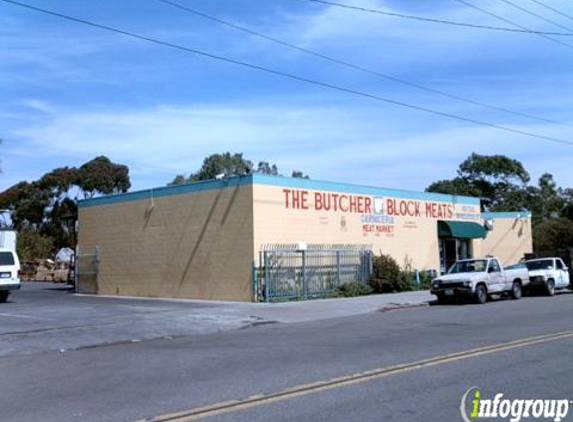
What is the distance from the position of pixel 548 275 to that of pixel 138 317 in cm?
1747

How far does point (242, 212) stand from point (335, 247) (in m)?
5.14

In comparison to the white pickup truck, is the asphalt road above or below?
below

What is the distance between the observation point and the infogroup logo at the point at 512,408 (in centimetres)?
690

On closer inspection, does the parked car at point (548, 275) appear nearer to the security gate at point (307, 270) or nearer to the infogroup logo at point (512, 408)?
the security gate at point (307, 270)

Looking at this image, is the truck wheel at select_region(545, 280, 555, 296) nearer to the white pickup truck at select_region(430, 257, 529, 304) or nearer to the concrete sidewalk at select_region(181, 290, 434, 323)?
the white pickup truck at select_region(430, 257, 529, 304)

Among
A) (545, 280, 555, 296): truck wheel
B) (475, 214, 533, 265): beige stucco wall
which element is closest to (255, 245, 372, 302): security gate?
(545, 280, 555, 296): truck wheel

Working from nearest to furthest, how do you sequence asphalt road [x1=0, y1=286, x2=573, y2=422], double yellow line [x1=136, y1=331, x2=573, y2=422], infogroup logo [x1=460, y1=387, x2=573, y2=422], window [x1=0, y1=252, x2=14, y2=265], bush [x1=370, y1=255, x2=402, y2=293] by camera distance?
infogroup logo [x1=460, y1=387, x2=573, y2=422], double yellow line [x1=136, y1=331, x2=573, y2=422], asphalt road [x1=0, y1=286, x2=573, y2=422], window [x1=0, y1=252, x2=14, y2=265], bush [x1=370, y1=255, x2=402, y2=293]

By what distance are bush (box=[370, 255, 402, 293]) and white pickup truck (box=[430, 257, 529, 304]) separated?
477cm

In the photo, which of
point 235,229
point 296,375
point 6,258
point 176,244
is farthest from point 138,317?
point 296,375

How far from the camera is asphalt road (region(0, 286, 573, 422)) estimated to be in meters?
7.45

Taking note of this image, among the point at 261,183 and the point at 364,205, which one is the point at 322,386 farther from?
the point at 364,205

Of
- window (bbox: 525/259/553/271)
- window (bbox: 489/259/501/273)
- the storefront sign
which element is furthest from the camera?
window (bbox: 525/259/553/271)

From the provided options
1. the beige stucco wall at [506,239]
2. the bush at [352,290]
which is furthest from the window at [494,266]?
the beige stucco wall at [506,239]

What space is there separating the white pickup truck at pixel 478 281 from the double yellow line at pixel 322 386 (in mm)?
11608
